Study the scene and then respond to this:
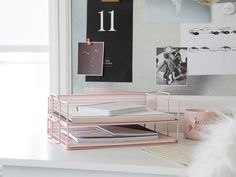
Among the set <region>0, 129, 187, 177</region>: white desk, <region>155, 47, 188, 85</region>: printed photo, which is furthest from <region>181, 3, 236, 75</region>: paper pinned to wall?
<region>0, 129, 187, 177</region>: white desk

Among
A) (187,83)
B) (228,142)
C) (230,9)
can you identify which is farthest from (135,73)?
(228,142)

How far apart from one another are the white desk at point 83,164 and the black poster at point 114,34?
0.45 metres

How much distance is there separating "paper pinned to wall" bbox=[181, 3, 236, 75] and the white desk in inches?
19.4

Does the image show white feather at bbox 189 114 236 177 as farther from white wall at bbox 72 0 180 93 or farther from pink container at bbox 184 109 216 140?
white wall at bbox 72 0 180 93

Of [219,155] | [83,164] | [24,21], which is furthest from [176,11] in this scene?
[219,155]

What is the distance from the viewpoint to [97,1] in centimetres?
157

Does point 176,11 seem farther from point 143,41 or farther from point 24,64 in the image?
point 24,64

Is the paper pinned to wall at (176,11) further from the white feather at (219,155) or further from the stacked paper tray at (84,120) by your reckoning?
the white feather at (219,155)

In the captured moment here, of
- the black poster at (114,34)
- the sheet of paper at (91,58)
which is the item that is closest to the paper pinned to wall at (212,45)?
the black poster at (114,34)

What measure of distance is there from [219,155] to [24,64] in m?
1.12

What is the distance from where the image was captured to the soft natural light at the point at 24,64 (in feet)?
5.51

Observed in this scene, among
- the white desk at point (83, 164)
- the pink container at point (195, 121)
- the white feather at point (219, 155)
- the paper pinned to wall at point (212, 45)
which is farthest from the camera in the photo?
the paper pinned to wall at point (212, 45)

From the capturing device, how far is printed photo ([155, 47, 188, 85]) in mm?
1532

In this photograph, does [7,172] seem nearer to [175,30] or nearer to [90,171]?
[90,171]
